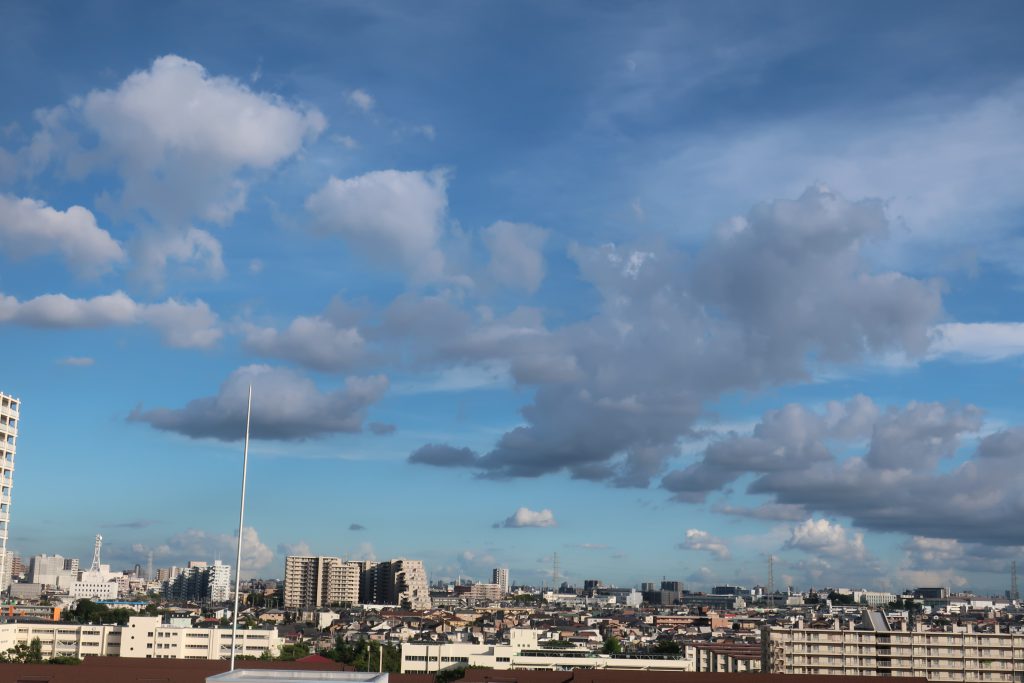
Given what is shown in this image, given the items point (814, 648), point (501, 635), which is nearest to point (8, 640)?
point (501, 635)

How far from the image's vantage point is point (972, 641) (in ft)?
280

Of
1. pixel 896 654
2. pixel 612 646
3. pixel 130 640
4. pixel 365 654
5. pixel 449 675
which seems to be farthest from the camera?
pixel 612 646

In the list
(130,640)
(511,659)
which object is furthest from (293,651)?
(511,659)

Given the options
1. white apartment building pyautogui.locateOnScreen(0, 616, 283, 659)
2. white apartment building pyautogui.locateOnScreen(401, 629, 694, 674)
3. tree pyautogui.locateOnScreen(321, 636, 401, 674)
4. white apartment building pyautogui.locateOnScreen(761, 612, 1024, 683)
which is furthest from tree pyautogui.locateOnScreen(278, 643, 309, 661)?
white apartment building pyautogui.locateOnScreen(761, 612, 1024, 683)

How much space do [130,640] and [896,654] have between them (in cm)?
7232

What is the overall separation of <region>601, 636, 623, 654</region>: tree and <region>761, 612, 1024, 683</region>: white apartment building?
3346 centimetres

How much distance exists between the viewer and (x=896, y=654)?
8406cm

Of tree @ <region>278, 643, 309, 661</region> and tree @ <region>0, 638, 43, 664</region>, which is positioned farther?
tree @ <region>278, 643, 309, 661</region>

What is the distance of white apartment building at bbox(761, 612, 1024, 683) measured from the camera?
8394 cm

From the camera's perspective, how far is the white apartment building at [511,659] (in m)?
93.3

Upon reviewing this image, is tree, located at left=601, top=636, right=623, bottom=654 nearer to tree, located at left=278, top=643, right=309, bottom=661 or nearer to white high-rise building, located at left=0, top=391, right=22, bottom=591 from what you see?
tree, located at left=278, top=643, right=309, bottom=661

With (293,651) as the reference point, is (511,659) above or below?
above

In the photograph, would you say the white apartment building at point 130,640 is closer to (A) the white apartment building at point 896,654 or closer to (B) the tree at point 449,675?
(B) the tree at point 449,675

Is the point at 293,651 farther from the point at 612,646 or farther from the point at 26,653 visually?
the point at 612,646
